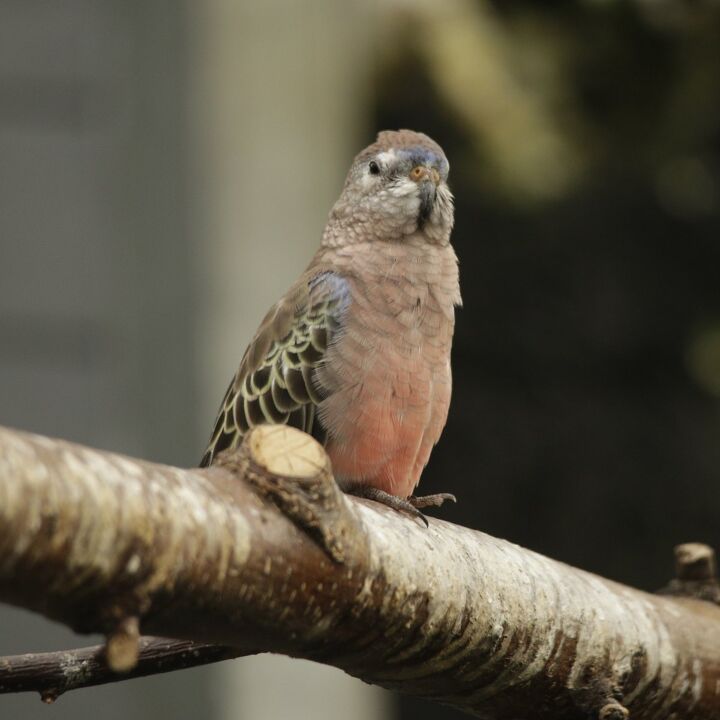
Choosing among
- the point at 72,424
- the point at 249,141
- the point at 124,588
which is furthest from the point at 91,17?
the point at 124,588

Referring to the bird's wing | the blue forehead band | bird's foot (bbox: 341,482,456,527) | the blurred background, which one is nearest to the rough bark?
bird's foot (bbox: 341,482,456,527)

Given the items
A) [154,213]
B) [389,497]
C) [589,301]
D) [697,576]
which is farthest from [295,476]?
[589,301]

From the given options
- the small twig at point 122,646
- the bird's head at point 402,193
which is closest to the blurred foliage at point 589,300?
the bird's head at point 402,193

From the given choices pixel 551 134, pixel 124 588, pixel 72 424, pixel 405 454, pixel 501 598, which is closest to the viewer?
pixel 124 588

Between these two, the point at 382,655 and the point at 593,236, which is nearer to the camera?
the point at 382,655

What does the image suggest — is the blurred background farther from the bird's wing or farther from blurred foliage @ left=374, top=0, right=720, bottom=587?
the bird's wing

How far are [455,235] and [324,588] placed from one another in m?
5.05

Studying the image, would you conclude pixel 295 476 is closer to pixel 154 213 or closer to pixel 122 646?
pixel 122 646

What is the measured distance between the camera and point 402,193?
539 centimetres

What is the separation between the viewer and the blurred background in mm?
7426

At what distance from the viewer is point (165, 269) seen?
24.6 ft

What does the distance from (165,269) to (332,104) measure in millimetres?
1331

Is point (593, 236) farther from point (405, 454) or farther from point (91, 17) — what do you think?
point (405, 454)

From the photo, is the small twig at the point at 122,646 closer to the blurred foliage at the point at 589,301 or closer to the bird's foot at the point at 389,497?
the bird's foot at the point at 389,497
